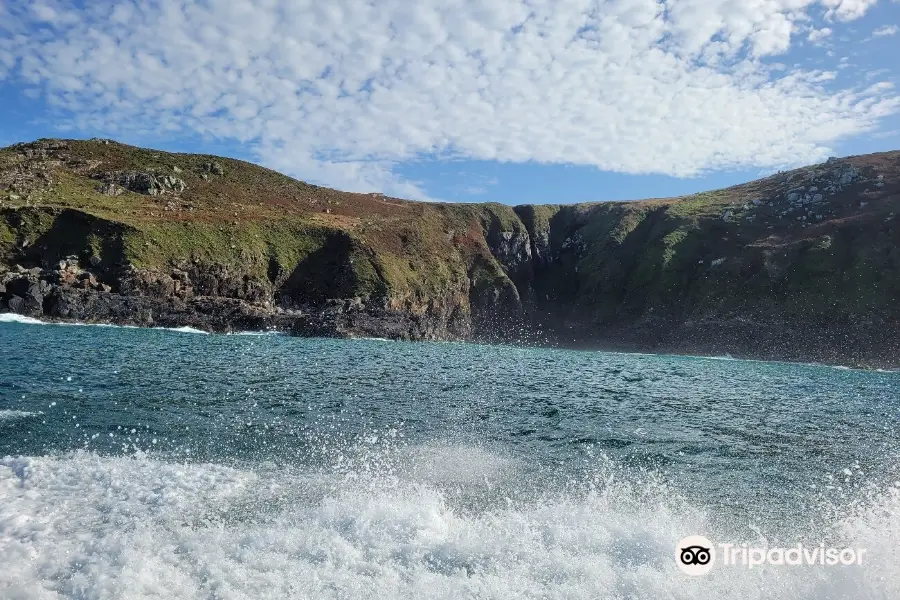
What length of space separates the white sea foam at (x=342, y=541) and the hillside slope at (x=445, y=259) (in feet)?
252

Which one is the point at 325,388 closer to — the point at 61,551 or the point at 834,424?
the point at 61,551

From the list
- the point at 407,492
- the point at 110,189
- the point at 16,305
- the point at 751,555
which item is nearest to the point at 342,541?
the point at 407,492

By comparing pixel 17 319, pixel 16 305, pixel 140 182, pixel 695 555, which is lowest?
pixel 17 319

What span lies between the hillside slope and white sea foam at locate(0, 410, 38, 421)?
6555 centimetres

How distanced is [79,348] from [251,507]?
37.7m

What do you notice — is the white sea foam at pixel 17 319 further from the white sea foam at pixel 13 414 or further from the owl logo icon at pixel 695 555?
the owl logo icon at pixel 695 555

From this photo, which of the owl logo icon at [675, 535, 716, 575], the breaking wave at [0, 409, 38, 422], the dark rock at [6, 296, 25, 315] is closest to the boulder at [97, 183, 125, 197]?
the dark rock at [6, 296, 25, 315]

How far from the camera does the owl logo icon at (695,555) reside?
9.88m

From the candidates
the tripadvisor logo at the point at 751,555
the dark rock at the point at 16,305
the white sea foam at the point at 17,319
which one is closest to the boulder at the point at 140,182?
the dark rock at the point at 16,305

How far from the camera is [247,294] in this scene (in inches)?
3819

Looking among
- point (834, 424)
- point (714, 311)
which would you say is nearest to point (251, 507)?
point (834, 424)

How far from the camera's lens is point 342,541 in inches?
407

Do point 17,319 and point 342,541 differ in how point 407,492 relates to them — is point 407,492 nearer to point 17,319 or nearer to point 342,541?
point 342,541

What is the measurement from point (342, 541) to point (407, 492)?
10.4 ft
